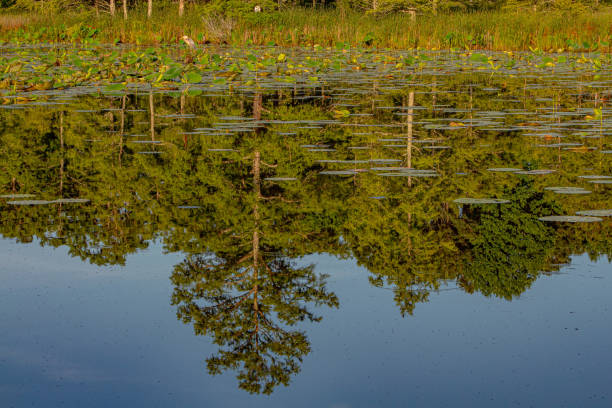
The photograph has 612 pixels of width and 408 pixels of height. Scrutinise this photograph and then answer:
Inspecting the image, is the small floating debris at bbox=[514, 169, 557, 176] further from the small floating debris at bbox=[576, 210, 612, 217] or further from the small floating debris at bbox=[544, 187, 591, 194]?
the small floating debris at bbox=[576, 210, 612, 217]

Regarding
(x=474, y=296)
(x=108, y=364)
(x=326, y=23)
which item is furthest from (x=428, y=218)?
(x=326, y=23)

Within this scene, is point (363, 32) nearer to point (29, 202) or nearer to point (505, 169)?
point (505, 169)

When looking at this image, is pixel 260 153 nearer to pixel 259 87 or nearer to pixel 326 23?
pixel 259 87

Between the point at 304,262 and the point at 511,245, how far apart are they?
1.16 meters

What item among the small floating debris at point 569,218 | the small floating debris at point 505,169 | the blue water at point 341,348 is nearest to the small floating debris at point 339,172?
the small floating debris at point 505,169

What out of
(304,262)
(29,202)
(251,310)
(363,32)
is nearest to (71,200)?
(29,202)

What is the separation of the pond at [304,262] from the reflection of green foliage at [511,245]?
0.02 m

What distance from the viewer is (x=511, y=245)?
408cm

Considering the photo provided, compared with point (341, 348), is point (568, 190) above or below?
above

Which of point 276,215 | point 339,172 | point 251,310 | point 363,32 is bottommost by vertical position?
point 251,310

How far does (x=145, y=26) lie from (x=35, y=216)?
2543 cm

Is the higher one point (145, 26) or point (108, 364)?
point (145, 26)

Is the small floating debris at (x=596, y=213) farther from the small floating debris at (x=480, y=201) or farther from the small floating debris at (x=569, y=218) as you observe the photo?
the small floating debris at (x=480, y=201)

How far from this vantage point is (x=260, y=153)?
623cm
